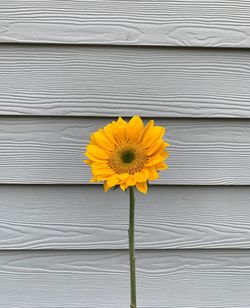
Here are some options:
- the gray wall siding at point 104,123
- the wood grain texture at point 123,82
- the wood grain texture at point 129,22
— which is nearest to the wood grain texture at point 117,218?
the gray wall siding at point 104,123

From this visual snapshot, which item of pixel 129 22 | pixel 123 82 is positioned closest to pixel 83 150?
pixel 123 82

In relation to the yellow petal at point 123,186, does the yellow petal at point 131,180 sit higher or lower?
higher

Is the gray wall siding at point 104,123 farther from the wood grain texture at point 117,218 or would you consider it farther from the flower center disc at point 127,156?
the flower center disc at point 127,156

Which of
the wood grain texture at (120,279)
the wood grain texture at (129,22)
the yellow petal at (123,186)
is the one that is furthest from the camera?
the wood grain texture at (120,279)

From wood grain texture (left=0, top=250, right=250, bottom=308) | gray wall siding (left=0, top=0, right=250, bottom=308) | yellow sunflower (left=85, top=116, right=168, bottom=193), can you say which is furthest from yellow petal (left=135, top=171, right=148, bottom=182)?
wood grain texture (left=0, top=250, right=250, bottom=308)

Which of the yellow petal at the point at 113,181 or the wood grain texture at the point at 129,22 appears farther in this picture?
the wood grain texture at the point at 129,22

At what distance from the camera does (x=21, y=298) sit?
1309 millimetres

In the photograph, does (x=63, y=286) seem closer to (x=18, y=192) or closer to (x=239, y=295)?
(x=18, y=192)

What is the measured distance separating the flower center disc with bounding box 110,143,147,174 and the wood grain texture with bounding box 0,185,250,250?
0.72ft

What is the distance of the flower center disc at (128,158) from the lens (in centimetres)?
106

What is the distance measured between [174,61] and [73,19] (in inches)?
10.8

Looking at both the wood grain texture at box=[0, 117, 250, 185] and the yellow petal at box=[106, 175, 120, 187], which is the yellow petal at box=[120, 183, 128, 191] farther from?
the wood grain texture at box=[0, 117, 250, 185]

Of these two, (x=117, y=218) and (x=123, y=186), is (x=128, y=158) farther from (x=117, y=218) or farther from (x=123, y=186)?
(x=117, y=218)

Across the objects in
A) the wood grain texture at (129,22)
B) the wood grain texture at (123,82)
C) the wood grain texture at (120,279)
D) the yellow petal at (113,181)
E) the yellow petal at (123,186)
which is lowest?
the wood grain texture at (120,279)
